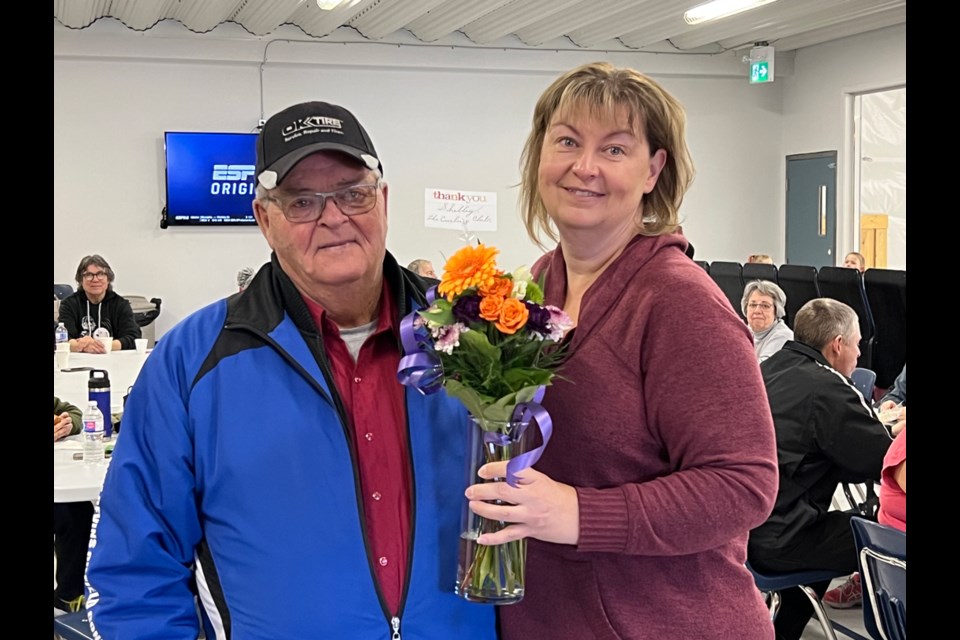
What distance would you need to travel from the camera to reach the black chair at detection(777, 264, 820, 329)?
9320mm

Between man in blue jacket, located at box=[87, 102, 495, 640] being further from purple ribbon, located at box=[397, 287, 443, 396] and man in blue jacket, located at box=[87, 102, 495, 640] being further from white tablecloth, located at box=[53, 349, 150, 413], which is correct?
white tablecloth, located at box=[53, 349, 150, 413]

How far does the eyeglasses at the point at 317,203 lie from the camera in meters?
1.68

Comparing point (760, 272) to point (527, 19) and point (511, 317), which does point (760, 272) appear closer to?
point (527, 19)

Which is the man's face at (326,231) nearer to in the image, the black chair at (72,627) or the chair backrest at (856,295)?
the black chair at (72,627)

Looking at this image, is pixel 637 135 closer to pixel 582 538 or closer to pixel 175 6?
pixel 582 538

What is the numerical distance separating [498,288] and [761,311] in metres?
5.63

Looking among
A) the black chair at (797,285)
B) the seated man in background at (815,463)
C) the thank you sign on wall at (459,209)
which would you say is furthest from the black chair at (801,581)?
the thank you sign on wall at (459,209)

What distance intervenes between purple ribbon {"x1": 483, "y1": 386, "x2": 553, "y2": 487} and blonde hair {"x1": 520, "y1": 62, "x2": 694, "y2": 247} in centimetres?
43

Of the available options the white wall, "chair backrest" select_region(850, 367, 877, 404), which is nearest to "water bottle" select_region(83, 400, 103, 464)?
"chair backrest" select_region(850, 367, 877, 404)

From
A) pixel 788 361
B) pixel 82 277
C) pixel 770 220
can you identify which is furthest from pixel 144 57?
pixel 788 361

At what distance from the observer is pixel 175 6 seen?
10109 mm

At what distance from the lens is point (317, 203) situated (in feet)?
5.50
